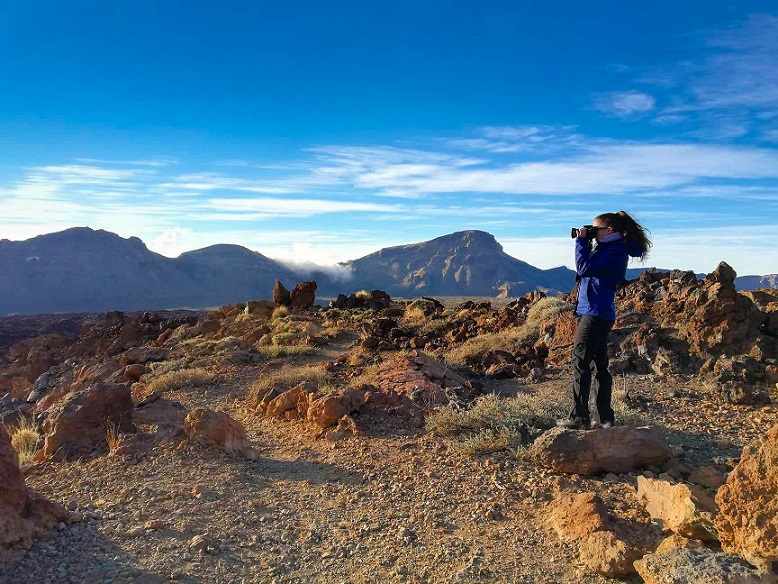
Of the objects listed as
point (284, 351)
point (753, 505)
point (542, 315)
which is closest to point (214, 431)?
point (753, 505)

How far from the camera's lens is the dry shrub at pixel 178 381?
35.4 feet

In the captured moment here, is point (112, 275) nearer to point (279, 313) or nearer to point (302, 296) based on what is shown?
point (302, 296)

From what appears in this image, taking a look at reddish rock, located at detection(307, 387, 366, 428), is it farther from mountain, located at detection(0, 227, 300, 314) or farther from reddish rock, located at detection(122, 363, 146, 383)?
mountain, located at detection(0, 227, 300, 314)

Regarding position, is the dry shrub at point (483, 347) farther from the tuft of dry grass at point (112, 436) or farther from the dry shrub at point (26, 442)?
the dry shrub at point (26, 442)

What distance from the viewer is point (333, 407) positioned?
684cm

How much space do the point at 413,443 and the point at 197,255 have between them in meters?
156

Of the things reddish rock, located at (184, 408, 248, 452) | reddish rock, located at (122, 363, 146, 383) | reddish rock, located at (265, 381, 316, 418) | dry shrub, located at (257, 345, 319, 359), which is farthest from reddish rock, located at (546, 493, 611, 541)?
dry shrub, located at (257, 345, 319, 359)

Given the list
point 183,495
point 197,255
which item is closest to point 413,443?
point 183,495

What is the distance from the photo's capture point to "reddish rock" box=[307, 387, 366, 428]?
22.4 ft

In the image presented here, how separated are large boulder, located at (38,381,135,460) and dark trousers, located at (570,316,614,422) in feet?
16.6

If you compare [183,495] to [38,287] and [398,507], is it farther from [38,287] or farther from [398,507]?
[38,287]

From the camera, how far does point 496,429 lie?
5.78 m

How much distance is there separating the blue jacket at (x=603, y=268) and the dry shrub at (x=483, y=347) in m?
5.66

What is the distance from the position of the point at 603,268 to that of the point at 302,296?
77.2 ft
